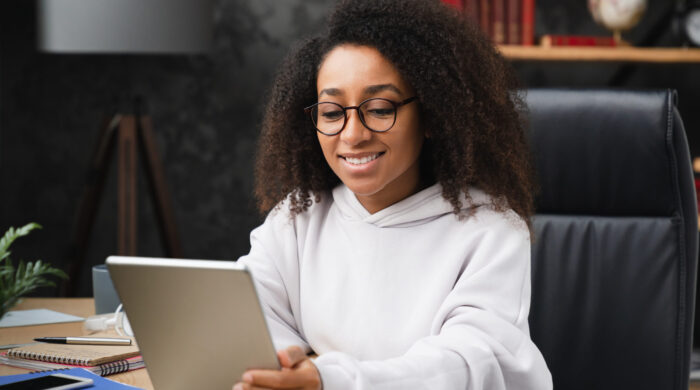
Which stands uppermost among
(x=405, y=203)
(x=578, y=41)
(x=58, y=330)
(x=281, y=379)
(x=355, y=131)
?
(x=578, y=41)

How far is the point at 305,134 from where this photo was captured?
133 cm

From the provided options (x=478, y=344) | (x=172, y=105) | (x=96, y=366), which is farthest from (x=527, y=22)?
(x=96, y=366)

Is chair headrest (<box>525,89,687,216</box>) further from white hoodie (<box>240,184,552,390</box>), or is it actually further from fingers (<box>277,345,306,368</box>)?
fingers (<box>277,345,306,368</box>)

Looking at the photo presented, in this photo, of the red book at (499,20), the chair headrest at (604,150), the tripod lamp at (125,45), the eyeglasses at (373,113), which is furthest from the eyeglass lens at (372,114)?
the red book at (499,20)

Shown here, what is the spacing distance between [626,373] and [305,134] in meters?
0.71

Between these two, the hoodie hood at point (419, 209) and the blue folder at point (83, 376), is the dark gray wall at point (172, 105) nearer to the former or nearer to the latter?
the hoodie hood at point (419, 209)

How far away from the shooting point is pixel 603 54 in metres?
2.50

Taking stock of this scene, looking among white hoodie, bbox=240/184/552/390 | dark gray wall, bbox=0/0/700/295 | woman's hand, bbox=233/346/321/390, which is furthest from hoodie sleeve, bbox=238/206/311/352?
dark gray wall, bbox=0/0/700/295

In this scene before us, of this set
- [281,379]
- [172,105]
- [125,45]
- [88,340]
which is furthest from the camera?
[172,105]

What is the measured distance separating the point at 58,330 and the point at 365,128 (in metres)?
0.66

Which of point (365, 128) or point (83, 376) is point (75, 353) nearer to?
point (83, 376)

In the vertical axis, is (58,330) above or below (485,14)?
below

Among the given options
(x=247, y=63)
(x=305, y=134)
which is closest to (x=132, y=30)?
(x=247, y=63)

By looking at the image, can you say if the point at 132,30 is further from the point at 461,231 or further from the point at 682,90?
the point at 682,90
